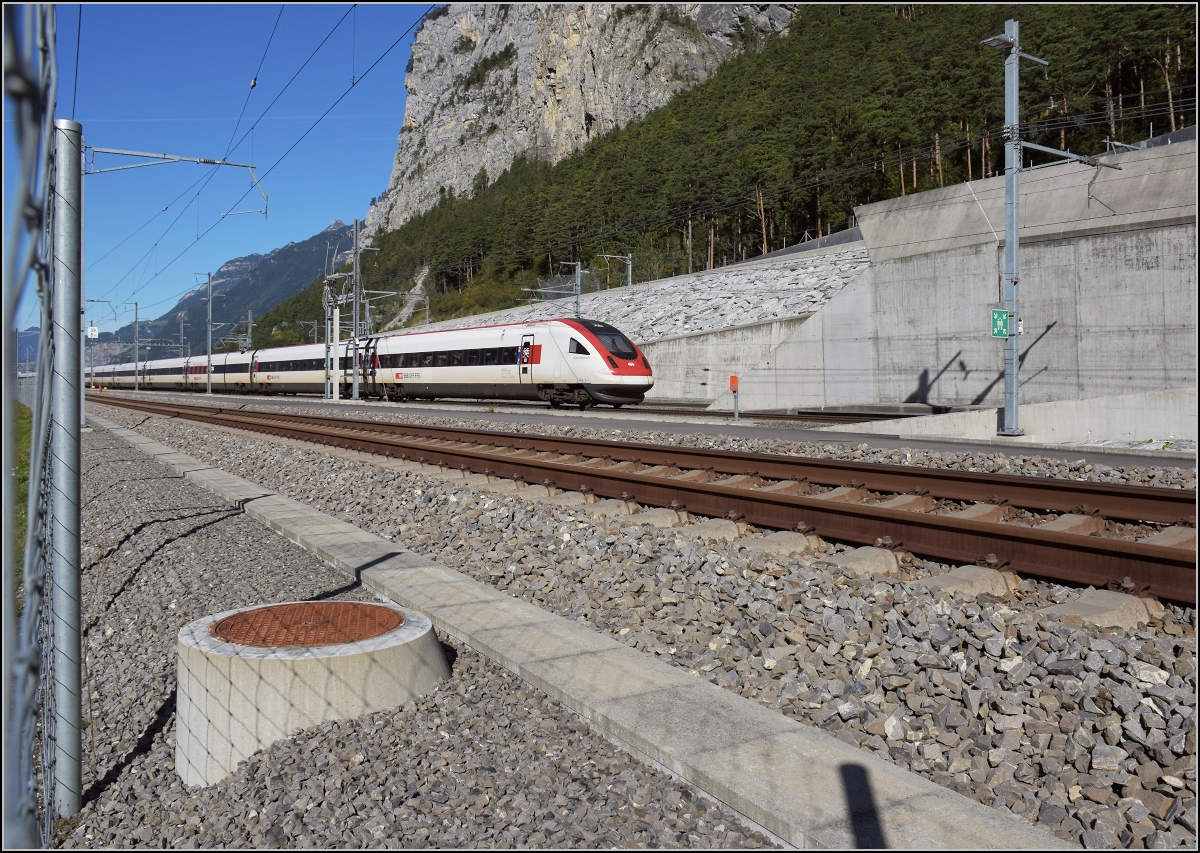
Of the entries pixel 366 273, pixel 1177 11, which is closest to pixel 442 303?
pixel 366 273

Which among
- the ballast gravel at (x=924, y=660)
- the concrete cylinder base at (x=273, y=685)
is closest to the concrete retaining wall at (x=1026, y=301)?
the ballast gravel at (x=924, y=660)

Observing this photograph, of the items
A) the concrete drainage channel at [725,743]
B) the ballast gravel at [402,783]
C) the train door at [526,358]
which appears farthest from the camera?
the train door at [526,358]

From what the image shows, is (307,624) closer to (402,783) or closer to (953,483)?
(402,783)

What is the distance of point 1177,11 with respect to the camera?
53.3 m

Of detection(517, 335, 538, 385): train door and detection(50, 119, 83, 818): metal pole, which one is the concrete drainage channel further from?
detection(517, 335, 538, 385): train door

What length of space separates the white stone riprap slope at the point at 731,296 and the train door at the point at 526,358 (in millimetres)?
5744

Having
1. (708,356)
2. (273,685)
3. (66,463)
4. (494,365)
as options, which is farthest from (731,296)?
(273,685)

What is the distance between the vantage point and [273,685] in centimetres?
445

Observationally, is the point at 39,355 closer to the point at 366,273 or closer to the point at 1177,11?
the point at 1177,11

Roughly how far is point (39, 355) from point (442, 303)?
108m

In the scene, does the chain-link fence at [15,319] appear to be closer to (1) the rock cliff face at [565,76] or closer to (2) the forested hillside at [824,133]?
(2) the forested hillside at [824,133]

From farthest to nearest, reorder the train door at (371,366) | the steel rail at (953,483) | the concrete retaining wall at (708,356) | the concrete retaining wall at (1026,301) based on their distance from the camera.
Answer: the train door at (371,366) → the concrete retaining wall at (708,356) → the concrete retaining wall at (1026,301) → the steel rail at (953,483)

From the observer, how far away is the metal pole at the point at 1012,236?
17.2 metres

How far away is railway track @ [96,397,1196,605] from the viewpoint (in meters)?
5.89
